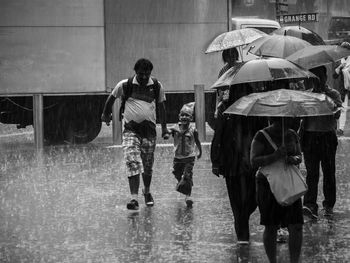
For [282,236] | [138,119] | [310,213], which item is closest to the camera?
[282,236]

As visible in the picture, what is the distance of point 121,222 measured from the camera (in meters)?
9.40

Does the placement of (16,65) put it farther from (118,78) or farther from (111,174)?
(111,174)

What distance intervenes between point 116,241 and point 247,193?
131 cm

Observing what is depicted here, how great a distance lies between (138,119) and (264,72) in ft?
9.72

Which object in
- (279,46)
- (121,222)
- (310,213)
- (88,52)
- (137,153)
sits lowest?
(121,222)

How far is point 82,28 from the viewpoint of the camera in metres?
18.7

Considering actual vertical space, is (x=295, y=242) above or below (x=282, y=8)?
below

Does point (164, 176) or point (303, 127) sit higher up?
point (303, 127)

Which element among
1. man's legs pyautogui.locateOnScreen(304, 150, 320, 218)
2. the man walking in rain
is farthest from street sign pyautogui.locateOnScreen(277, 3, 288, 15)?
man's legs pyautogui.locateOnScreen(304, 150, 320, 218)

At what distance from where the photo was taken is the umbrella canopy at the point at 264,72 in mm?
7637

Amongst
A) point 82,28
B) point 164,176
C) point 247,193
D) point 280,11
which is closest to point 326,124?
point 247,193

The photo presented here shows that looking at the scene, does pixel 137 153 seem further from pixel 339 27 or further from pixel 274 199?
pixel 339 27

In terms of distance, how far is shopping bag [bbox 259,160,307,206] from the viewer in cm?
676

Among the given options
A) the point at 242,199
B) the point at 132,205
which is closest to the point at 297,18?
the point at 132,205
